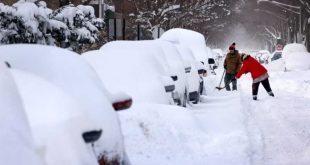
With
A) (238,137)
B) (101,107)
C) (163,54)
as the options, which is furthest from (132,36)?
(101,107)

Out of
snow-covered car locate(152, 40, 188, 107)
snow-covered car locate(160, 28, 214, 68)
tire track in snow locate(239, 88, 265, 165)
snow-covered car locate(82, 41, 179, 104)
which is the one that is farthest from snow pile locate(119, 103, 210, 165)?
snow-covered car locate(160, 28, 214, 68)

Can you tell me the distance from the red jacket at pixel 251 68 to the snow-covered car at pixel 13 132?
14.9 m

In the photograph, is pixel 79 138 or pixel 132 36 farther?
pixel 132 36

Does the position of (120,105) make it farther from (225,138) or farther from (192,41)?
(192,41)

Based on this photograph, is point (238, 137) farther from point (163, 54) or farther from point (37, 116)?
point (37, 116)

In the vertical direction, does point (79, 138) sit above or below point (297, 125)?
above

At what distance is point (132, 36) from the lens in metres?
51.5

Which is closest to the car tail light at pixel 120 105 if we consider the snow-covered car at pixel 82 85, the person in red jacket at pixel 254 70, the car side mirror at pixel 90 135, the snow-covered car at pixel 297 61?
the snow-covered car at pixel 82 85

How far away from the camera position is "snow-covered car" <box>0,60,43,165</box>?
7.36 feet

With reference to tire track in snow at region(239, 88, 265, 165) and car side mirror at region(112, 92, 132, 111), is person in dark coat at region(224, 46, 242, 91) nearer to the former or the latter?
tire track in snow at region(239, 88, 265, 165)

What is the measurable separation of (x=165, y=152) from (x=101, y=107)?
3.56 meters

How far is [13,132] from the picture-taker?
232 centimetres

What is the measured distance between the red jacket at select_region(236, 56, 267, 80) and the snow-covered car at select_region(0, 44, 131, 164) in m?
11.9

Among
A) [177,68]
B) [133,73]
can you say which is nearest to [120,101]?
[133,73]
